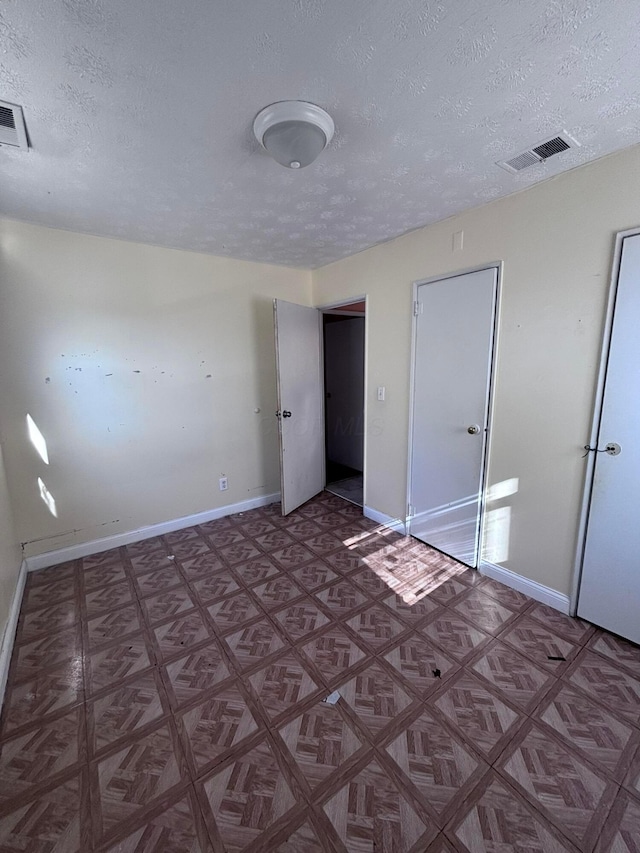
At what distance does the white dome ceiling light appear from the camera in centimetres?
131

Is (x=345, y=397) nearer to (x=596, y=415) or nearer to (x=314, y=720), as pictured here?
(x=596, y=415)

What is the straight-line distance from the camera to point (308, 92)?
1252 mm

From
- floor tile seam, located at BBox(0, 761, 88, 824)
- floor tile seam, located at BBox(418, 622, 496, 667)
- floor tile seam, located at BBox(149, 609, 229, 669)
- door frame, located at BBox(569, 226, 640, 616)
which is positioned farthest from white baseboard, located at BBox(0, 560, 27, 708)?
door frame, located at BBox(569, 226, 640, 616)

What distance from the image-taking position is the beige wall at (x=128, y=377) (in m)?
2.44

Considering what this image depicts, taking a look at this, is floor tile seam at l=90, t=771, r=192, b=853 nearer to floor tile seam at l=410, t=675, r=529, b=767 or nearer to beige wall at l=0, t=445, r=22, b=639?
floor tile seam at l=410, t=675, r=529, b=767

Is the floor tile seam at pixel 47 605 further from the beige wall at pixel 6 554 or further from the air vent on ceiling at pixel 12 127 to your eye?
the air vent on ceiling at pixel 12 127

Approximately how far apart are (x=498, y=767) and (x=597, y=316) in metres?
2.04

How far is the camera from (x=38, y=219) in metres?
2.29

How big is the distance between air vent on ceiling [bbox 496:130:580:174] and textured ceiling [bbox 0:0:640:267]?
0.04m

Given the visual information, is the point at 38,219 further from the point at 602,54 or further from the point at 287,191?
the point at 602,54

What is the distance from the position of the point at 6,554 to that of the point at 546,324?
135 inches

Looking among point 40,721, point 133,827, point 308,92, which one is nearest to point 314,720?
point 133,827

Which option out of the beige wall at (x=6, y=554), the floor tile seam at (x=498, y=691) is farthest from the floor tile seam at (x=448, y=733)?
the beige wall at (x=6, y=554)

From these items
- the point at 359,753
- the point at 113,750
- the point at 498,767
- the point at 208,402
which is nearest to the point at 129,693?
the point at 113,750
